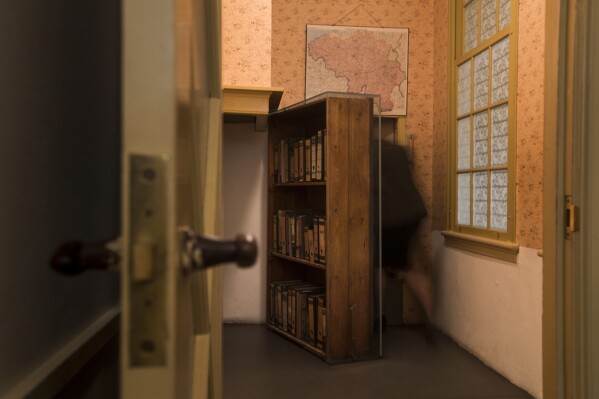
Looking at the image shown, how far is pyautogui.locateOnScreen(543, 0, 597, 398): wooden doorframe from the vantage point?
1587mm

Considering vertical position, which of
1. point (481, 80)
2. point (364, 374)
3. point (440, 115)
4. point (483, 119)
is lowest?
point (364, 374)

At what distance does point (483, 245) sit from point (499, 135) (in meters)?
0.71

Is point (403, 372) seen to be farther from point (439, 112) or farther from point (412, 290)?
point (439, 112)

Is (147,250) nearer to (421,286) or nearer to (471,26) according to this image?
(471,26)

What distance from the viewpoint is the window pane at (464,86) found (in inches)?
153

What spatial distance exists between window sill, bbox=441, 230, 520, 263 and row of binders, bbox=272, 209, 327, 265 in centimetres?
102

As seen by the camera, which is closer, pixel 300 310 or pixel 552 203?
pixel 552 203

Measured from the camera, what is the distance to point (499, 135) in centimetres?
340

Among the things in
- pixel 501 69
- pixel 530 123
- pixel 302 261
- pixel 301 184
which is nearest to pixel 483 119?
pixel 501 69

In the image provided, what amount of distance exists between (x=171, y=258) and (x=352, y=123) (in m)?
3.06

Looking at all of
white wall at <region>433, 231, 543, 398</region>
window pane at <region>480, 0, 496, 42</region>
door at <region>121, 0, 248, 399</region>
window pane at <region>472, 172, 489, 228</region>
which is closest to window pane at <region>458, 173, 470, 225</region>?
window pane at <region>472, 172, 489, 228</region>

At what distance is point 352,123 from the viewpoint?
11.4ft

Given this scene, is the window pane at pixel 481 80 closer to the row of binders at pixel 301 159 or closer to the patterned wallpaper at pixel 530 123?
the patterned wallpaper at pixel 530 123

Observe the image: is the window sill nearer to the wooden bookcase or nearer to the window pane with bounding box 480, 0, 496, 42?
the wooden bookcase
